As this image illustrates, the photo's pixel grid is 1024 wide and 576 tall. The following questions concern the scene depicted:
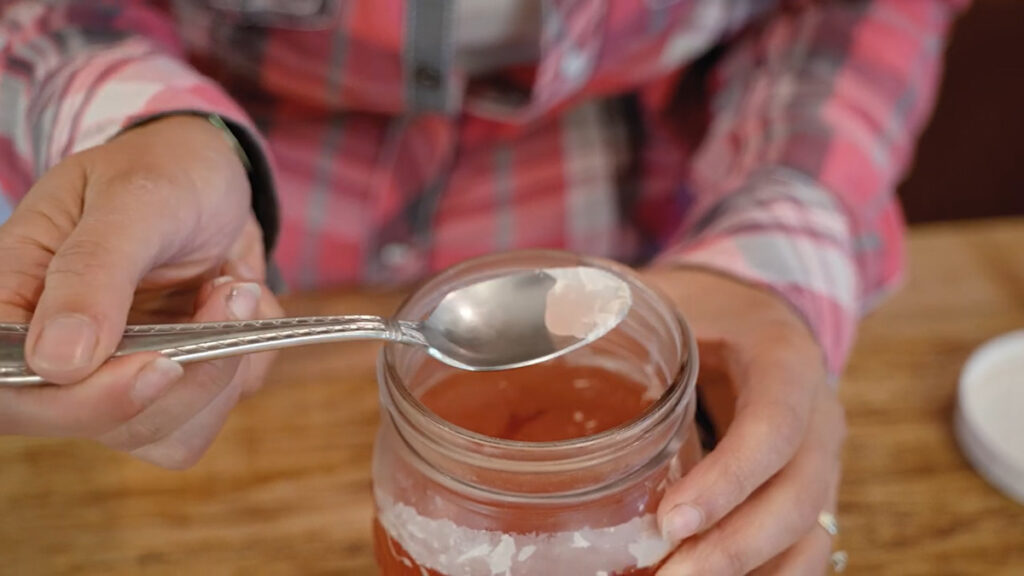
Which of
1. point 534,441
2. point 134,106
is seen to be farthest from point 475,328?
point 134,106

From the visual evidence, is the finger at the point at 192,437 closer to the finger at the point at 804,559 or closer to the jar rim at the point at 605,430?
the jar rim at the point at 605,430

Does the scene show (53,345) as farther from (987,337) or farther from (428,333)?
(987,337)

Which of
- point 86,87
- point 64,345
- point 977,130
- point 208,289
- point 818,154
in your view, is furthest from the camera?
point 977,130

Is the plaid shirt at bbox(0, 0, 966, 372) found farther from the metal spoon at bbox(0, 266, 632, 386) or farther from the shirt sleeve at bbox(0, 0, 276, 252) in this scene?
the metal spoon at bbox(0, 266, 632, 386)

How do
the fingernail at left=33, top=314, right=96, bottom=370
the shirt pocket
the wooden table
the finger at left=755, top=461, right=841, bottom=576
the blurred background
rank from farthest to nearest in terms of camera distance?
the blurred background
the shirt pocket
the wooden table
the finger at left=755, top=461, right=841, bottom=576
the fingernail at left=33, top=314, right=96, bottom=370

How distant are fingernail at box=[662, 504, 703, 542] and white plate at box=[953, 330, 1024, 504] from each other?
30cm

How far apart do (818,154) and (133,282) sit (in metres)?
0.48

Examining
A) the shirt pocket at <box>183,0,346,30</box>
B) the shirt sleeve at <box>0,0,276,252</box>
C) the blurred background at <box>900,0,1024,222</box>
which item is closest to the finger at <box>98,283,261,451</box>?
the shirt sleeve at <box>0,0,276,252</box>

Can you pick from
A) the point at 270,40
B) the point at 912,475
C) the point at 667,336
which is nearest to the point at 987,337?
the point at 912,475

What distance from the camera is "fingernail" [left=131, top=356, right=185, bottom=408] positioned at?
336 millimetres

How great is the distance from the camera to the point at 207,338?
346mm

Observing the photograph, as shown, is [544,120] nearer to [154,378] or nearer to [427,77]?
[427,77]

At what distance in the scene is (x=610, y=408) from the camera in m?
0.42

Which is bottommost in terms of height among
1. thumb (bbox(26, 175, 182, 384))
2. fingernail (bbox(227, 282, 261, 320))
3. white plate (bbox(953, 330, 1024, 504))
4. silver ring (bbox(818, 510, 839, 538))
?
white plate (bbox(953, 330, 1024, 504))
